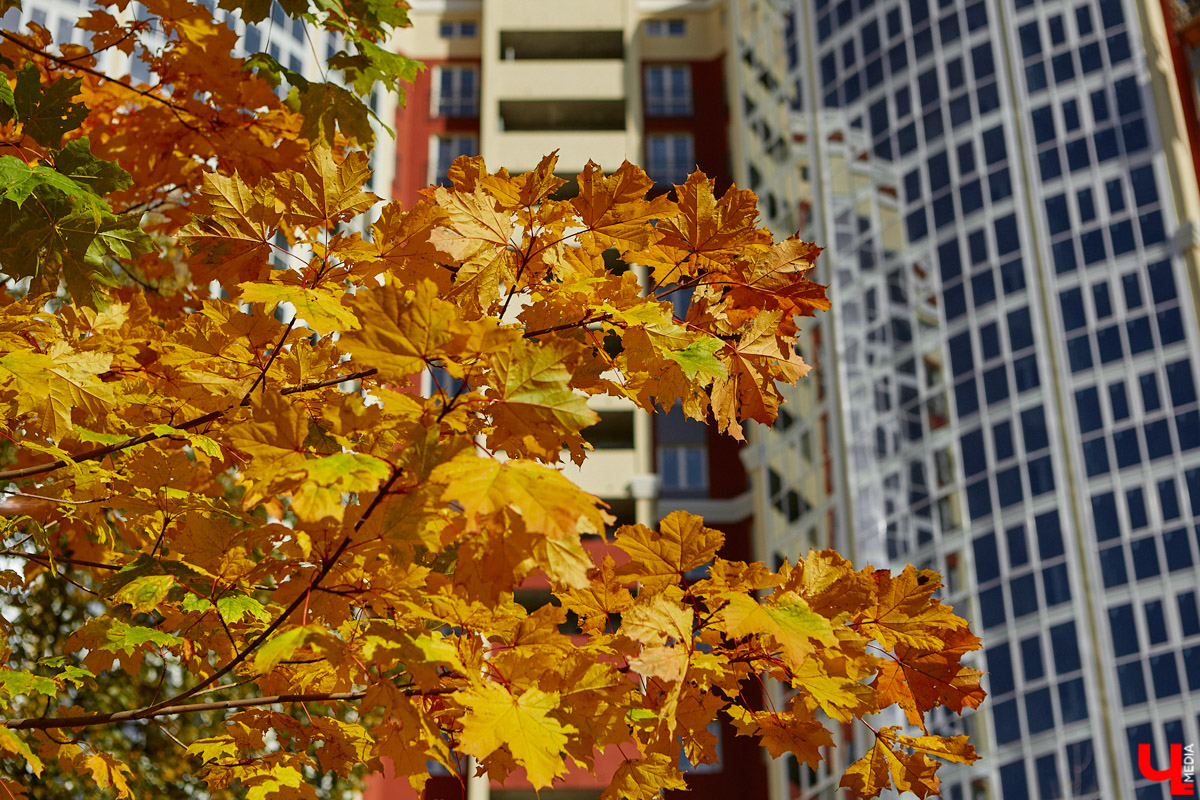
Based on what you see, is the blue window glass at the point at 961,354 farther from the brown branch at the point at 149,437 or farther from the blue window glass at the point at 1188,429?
the brown branch at the point at 149,437

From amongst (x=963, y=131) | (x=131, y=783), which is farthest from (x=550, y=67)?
(x=131, y=783)

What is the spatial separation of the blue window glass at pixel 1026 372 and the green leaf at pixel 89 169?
17.3 meters

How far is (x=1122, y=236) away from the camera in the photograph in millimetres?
18797

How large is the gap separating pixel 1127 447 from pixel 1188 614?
255 cm

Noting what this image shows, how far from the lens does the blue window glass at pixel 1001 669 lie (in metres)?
16.8

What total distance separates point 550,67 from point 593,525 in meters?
30.0

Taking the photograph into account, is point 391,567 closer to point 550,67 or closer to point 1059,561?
point 1059,561

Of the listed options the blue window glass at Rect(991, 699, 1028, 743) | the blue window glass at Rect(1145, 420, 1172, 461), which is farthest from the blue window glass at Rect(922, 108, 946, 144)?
the blue window glass at Rect(991, 699, 1028, 743)

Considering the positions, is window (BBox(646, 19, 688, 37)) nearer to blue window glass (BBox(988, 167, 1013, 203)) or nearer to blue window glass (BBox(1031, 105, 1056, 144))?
blue window glass (BBox(1031, 105, 1056, 144))

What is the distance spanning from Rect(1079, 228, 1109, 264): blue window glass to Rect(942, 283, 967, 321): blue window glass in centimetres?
192

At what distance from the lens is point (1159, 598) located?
16.3 meters

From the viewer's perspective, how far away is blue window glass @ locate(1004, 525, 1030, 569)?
1750 centimetres

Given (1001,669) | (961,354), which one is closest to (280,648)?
(1001,669)

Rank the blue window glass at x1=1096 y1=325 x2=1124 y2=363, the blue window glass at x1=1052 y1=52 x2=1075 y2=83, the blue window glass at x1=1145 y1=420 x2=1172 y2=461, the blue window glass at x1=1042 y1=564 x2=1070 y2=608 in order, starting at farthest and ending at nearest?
the blue window glass at x1=1052 y1=52 x2=1075 y2=83 < the blue window glass at x1=1096 y1=325 x2=1124 y2=363 < the blue window glass at x1=1145 y1=420 x2=1172 y2=461 < the blue window glass at x1=1042 y1=564 x2=1070 y2=608
